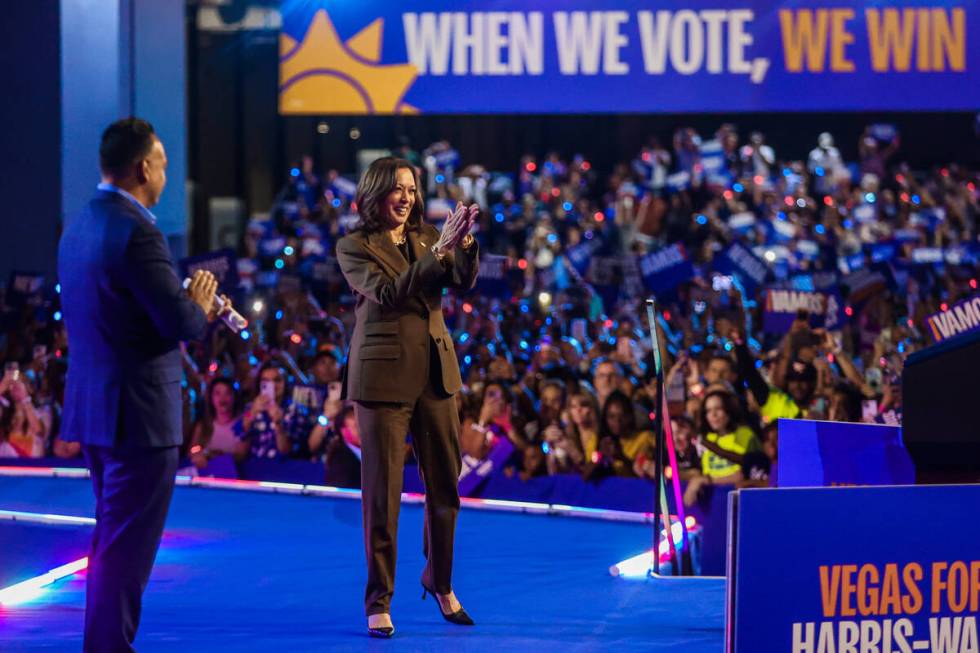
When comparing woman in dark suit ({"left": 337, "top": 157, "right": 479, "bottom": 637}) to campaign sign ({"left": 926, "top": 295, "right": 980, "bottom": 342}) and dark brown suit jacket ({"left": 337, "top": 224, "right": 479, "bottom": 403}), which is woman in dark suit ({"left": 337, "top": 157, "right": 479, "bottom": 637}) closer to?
dark brown suit jacket ({"left": 337, "top": 224, "right": 479, "bottom": 403})

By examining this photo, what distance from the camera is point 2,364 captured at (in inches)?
421

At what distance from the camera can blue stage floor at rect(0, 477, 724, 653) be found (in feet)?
15.4

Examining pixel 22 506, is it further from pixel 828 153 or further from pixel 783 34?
pixel 828 153

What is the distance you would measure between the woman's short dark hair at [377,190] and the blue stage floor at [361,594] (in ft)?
4.34

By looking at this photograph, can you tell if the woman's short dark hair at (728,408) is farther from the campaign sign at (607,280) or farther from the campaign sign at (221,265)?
the campaign sign at (607,280)

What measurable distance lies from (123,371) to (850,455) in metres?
2.16

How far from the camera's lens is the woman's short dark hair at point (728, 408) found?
7598mm

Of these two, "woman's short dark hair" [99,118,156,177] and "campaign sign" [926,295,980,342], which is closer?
"woman's short dark hair" [99,118,156,177]

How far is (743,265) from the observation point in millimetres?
11898

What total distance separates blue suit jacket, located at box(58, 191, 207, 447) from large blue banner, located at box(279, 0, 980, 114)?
7.76 meters

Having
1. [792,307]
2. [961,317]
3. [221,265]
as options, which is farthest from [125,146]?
[792,307]

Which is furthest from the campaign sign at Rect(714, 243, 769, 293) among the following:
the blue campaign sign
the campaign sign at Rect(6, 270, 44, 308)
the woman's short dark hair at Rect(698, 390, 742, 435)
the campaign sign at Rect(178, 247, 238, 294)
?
the blue campaign sign

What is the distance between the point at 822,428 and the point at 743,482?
2741mm

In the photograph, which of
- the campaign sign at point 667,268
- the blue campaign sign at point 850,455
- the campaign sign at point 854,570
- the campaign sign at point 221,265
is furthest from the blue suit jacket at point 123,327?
the campaign sign at point 667,268
